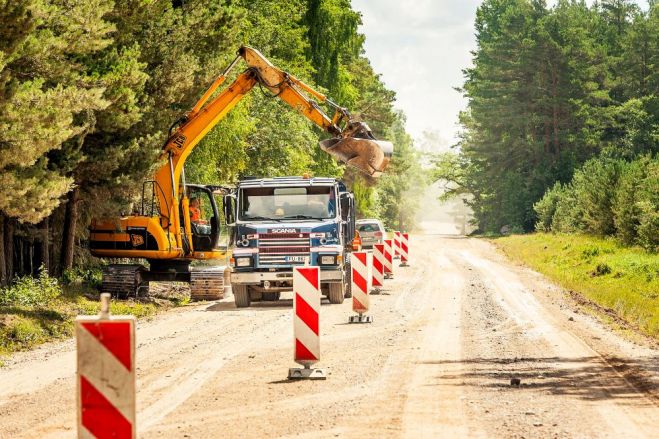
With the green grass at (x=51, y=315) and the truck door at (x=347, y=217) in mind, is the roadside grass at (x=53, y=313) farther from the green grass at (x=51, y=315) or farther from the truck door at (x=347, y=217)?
the truck door at (x=347, y=217)

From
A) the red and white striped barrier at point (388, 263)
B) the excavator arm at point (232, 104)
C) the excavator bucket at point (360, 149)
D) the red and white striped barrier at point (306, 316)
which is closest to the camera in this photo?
the red and white striped barrier at point (306, 316)

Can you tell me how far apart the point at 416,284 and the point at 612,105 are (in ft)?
155

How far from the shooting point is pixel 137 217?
23922mm

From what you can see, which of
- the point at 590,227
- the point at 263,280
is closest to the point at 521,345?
the point at 263,280

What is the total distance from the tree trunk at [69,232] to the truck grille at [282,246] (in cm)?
455

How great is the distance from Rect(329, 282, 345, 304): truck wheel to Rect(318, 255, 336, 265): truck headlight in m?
0.56

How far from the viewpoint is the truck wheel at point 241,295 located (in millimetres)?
22219

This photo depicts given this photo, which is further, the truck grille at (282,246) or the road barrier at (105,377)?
the truck grille at (282,246)

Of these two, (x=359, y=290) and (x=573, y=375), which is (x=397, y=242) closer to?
(x=359, y=290)

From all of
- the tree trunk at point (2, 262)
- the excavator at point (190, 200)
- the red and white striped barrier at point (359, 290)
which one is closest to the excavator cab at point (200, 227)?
the excavator at point (190, 200)

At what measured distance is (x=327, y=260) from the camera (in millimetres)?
22172

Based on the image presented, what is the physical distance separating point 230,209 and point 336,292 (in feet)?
9.79

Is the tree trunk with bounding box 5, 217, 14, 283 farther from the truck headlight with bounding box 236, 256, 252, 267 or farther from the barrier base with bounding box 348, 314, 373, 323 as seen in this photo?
the barrier base with bounding box 348, 314, 373, 323

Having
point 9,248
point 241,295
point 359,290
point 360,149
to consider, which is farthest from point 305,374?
point 360,149
